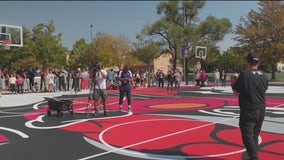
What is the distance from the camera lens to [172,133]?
9.38 m

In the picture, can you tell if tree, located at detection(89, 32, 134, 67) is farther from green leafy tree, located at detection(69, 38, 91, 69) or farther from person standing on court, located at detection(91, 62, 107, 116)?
person standing on court, located at detection(91, 62, 107, 116)

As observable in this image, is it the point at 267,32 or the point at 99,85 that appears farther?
the point at 267,32

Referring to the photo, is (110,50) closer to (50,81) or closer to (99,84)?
(50,81)

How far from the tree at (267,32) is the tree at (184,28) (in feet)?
17.8

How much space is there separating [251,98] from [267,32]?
144 feet

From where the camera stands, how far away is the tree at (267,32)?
46062 mm

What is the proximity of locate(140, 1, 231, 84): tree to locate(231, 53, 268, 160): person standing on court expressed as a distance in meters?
46.9

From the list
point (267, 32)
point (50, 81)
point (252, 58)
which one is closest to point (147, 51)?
point (267, 32)

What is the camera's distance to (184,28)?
53000 millimetres

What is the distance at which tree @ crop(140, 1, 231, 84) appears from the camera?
5269cm

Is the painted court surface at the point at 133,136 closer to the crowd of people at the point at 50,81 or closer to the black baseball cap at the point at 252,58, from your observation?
the black baseball cap at the point at 252,58

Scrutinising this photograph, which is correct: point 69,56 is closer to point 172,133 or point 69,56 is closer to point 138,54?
point 138,54

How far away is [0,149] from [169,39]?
4751 centimetres

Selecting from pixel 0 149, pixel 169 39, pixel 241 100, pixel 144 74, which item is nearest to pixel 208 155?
pixel 241 100
